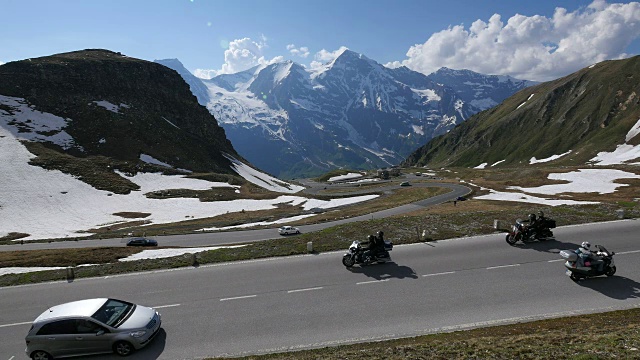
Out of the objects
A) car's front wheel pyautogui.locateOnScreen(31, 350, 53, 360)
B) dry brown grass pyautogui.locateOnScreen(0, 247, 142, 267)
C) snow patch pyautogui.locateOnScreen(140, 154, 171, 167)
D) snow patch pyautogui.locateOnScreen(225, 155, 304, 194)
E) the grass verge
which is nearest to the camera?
car's front wheel pyautogui.locateOnScreen(31, 350, 53, 360)

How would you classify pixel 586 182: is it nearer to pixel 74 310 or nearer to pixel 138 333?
pixel 138 333

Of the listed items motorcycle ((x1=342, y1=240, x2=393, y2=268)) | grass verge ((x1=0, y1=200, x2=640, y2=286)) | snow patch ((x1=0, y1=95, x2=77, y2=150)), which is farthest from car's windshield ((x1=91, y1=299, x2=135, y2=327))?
snow patch ((x1=0, y1=95, x2=77, y2=150))

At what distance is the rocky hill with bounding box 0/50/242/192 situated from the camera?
103m

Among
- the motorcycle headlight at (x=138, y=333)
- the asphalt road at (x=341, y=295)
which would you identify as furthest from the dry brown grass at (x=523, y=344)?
the motorcycle headlight at (x=138, y=333)

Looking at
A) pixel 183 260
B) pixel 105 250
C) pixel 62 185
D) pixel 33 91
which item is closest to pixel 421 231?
pixel 183 260

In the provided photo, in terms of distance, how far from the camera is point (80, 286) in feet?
71.4

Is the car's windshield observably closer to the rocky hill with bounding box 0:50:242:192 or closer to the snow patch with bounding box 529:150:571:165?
the rocky hill with bounding box 0:50:242:192

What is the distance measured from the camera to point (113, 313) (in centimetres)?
1513

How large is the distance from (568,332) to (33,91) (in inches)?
6295

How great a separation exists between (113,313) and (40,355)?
3.13 meters

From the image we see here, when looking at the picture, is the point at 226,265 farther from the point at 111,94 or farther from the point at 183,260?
the point at 111,94

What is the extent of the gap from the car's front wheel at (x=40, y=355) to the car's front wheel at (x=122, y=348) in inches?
114

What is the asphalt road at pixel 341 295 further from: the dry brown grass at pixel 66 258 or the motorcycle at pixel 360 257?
the dry brown grass at pixel 66 258

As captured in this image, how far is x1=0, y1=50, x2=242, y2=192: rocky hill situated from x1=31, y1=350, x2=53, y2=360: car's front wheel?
82.4 m
